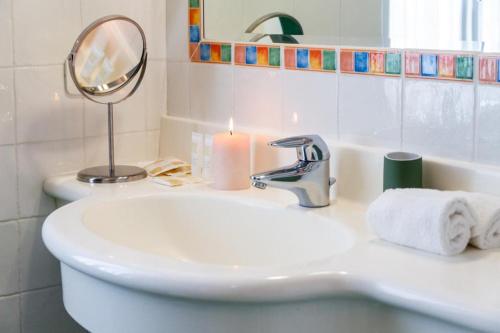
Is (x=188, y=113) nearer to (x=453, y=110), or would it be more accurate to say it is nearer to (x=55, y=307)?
(x=55, y=307)

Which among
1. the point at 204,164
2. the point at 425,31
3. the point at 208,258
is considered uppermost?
the point at 425,31

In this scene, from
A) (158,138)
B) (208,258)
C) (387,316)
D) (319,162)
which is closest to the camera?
(387,316)

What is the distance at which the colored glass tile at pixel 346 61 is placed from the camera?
1479 mm

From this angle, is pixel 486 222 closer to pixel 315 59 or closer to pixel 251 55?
pixel 315 59

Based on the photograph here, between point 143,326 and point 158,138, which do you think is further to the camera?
point 158,138

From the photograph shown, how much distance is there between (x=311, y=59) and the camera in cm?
156

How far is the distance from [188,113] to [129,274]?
0.87 meters

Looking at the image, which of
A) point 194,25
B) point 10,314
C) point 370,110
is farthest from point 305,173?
point 10,314

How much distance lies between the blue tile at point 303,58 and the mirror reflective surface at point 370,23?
0.07ft

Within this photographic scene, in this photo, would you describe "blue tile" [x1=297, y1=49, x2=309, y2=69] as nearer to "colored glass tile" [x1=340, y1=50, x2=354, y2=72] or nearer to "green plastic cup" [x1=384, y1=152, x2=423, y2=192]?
"colored glass tile" [x1=340, y1=50, x2=354, y2=72]

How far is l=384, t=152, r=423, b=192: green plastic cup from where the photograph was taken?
1.30 meters

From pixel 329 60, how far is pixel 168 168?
47cm

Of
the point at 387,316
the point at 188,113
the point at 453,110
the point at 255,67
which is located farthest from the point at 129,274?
the point at 188,113

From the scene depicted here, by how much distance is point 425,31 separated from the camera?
4.38 ft
